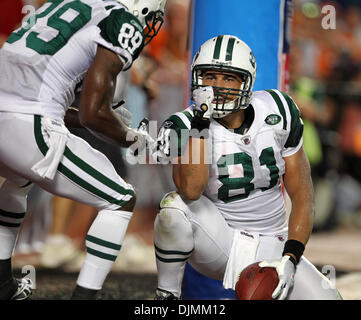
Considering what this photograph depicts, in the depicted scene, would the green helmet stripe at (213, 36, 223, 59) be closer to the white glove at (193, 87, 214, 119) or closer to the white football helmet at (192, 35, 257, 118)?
the white football helmet at (192, 35, 257, 118)

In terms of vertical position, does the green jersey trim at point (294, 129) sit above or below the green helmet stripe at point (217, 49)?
below

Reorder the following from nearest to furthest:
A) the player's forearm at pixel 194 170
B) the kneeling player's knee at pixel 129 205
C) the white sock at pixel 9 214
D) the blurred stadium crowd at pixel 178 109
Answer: the kneeling player's knee at pixel 129 205
the player's forearm at pixel 194 170
the white sock at pixel 9 214
the blurred stadium crowd at pixel 178 109

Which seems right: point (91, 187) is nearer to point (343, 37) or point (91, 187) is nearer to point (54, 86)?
point (54, 86)

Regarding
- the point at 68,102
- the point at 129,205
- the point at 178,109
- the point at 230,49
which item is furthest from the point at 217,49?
the point at 178,109

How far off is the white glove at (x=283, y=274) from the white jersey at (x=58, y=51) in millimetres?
1056

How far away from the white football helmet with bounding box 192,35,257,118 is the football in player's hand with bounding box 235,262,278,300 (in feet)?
2.41

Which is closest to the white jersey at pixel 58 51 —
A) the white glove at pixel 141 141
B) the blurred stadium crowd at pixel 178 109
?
the white glove at pixel 141 141

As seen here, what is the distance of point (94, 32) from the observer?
2736mm

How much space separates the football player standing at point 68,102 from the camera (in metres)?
2.70

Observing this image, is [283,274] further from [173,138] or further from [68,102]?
[68,102]

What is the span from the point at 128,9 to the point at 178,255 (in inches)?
44.3

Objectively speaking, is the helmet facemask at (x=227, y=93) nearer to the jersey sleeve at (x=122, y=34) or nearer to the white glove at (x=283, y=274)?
the jersey sleeve at (x=122, y=34)

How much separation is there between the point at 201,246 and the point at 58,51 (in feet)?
3.60

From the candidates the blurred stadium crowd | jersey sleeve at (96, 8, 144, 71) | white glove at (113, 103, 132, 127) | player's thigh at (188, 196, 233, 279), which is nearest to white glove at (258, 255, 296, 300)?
player's thigh at (188, 196, 233, 279)
